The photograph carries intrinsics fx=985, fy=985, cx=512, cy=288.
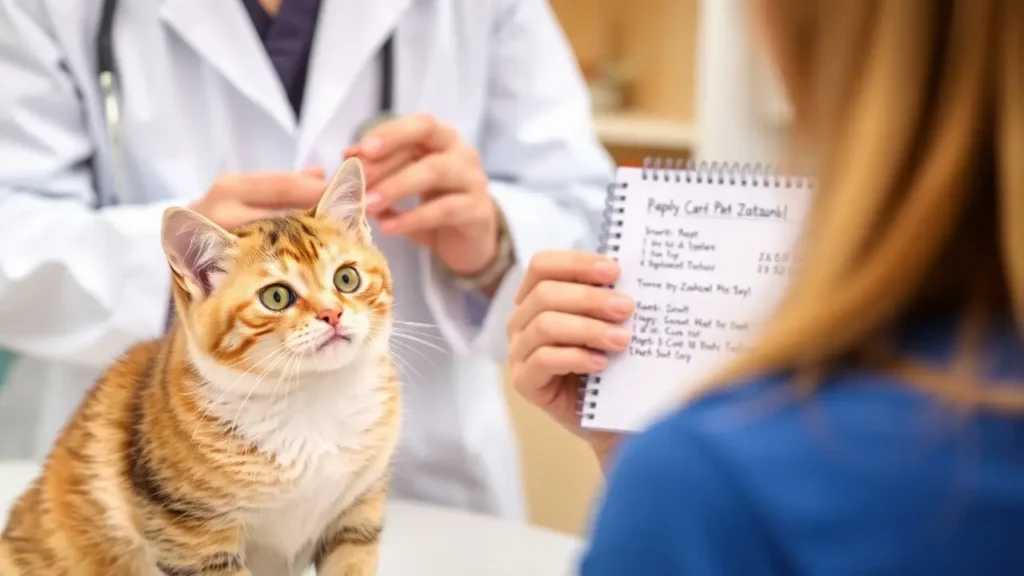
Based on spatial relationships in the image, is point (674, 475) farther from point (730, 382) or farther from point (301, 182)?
point (301, 182)

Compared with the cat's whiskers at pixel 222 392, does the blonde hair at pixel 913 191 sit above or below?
above

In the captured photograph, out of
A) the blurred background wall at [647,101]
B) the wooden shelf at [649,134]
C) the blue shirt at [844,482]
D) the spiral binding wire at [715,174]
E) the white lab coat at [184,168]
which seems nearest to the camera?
the blue shirt at [844,482]

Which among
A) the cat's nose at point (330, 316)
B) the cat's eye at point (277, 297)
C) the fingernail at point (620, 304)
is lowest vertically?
the cat's nose at point (330, 316)

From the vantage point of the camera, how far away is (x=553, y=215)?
851 millimetres

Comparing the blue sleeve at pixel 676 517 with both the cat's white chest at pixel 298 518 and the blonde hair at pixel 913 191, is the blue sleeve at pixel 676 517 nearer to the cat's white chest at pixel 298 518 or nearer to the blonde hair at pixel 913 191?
the blonde hair at pixel 913 191

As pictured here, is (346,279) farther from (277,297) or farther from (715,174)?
(715,174)

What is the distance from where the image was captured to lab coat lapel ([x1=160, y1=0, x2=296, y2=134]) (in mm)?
720

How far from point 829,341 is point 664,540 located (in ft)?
0.25

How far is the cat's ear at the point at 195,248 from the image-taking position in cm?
43

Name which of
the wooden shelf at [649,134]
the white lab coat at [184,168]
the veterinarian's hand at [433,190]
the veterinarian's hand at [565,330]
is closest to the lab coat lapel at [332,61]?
the white lab coat at [184,168]

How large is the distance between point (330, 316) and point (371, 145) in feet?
0.56

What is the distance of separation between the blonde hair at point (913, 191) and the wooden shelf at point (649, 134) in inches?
46.2

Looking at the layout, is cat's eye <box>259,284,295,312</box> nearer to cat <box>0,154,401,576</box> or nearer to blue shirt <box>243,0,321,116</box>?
cat <box>0,154,401,576</box>

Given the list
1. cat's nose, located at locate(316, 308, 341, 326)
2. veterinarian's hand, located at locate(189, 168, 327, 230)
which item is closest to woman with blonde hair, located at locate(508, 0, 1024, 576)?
cat's nose, located at locate(316, 308, 341, 326)
